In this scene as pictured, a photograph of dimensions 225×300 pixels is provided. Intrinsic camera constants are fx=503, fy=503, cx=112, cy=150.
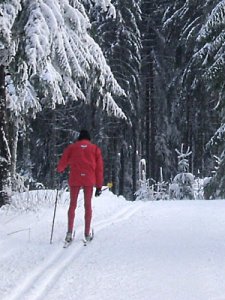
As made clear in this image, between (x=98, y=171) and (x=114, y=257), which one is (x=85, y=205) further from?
(x=114, y=257)

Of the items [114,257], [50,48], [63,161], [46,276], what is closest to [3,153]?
[50,48]

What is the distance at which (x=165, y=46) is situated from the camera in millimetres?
32250

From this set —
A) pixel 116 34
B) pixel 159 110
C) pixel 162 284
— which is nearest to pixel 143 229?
pixel 162 284

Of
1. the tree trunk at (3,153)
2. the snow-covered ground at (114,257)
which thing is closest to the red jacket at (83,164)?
the snow-covered ground at (114,257)

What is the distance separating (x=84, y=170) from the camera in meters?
8.20

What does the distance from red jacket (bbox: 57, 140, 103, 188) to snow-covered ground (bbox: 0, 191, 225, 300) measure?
3.09 feet

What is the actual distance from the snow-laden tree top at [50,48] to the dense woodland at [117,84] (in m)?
0.02

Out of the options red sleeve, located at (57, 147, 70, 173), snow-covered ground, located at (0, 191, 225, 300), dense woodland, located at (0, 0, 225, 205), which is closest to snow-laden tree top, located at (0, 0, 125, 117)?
dense woodland, located at (0, 0, 225, 205)

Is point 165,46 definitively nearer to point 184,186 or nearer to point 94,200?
point 184,186

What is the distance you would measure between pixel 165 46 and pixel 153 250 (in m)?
26.4

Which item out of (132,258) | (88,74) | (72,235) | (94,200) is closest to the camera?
(132,258)

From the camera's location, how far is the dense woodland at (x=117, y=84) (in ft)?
32.9

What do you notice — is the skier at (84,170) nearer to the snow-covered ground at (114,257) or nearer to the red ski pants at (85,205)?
the red ski pants at (85,205)

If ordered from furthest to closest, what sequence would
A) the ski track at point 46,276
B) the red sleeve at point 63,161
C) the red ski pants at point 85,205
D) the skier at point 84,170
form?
the red sleeve at point 63,161, the skier at point 84,170, the red ski pants at point 85,205, the ski track at point 46,276
